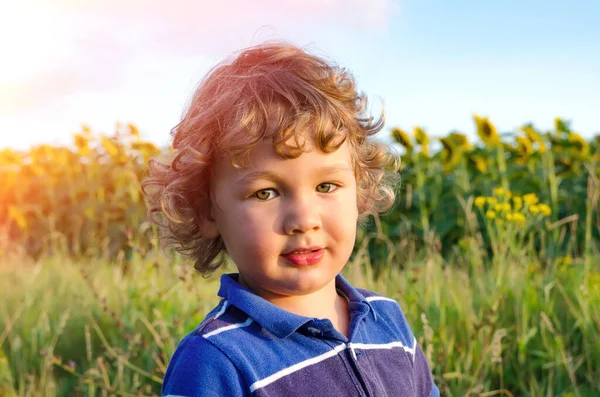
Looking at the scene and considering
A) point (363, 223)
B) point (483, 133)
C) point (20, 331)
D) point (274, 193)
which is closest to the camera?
point (274, 193)

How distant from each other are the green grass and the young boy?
0.86m

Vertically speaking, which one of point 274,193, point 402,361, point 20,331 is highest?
point 274,193

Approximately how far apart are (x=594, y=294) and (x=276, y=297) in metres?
2.16

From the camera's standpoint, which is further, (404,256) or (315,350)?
(404,256)

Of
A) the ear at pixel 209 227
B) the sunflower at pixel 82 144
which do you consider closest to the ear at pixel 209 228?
the ear at pixel 209 227

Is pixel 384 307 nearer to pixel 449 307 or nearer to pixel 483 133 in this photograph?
pixel 449 307

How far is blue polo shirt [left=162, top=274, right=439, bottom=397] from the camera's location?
1.63 m

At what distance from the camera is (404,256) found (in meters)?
5.10

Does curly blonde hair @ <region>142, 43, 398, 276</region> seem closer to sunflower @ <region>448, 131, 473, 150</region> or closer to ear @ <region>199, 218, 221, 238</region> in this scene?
ear @ <region>199, 218, 221, 238</region>

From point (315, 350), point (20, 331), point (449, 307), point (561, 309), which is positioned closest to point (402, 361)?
point (315, 350)

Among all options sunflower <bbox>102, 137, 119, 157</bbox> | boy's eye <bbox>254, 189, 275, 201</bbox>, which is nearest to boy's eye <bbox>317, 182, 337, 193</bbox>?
boy's eye <bbox>254, 189, 275, 201</bbox>

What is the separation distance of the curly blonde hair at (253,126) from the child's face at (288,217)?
0.13 feet

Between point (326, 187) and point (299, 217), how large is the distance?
14 centimetres

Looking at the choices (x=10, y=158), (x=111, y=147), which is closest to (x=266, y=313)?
(x=111, y=147)
